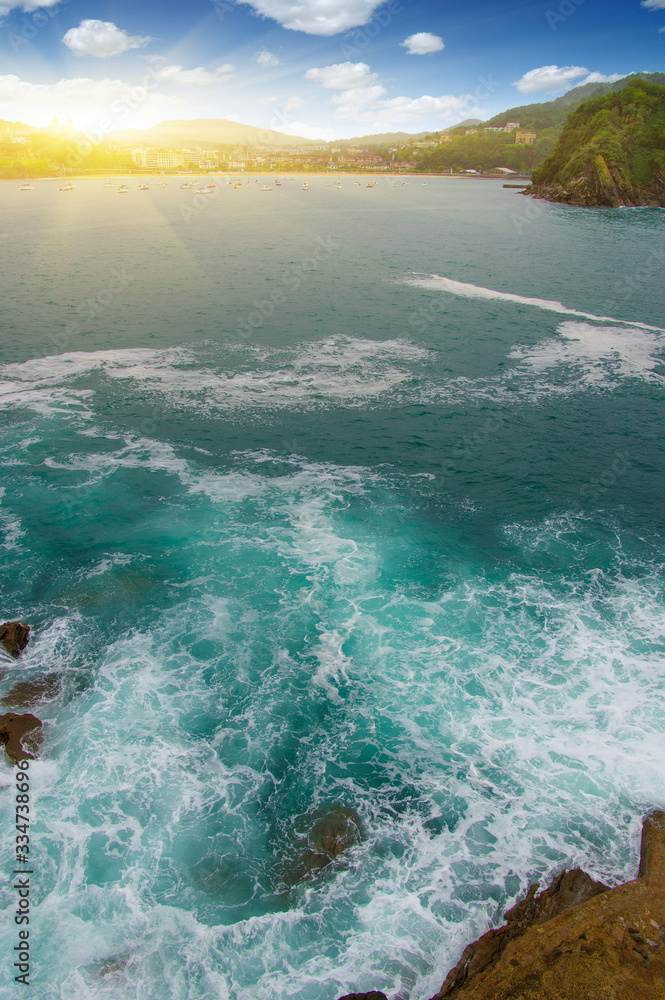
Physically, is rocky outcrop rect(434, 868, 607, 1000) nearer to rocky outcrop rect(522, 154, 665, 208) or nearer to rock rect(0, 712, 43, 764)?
rock rect(0, 712, 43, 764)

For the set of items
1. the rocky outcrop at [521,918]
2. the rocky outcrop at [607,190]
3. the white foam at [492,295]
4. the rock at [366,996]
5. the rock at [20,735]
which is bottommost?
the rock at [366,996]

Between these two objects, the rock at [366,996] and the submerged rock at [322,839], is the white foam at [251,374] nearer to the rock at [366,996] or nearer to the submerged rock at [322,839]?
the submerged rock at [322,839]

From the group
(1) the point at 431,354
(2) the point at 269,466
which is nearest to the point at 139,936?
(2) the point at 269,466

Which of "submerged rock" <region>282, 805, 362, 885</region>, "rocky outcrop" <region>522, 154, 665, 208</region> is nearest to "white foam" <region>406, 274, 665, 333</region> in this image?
"submerged rock" <region>282, 805, 362, 885</region>

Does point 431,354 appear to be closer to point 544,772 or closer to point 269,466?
point 269,466

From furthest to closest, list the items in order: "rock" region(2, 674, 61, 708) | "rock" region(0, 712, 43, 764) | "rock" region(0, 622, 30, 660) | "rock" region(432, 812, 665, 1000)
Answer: "rock" region(0, 622, 30, 660) → "rock" region(2, 674, 61, 708) → "rock" region(0, 712, 43, 764) → "rock" region(432, 812, 665, 1000)

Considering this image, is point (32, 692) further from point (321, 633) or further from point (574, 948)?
point (574, 948)

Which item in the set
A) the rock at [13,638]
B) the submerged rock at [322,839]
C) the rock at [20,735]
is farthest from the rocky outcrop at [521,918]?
the rock at [13,638]
